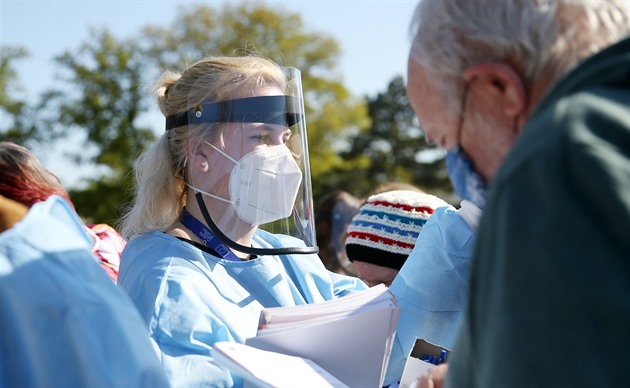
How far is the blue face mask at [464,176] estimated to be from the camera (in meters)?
1.51

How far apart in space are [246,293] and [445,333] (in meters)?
0.73

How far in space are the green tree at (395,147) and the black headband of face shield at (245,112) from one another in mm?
39187

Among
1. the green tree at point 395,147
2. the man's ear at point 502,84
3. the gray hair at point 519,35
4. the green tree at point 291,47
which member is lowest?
the green tree at point 395,147

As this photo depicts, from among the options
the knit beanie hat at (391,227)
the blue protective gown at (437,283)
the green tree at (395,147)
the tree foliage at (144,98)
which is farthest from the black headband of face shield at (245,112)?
the green tree at (395,147)

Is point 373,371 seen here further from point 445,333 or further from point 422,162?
point 422,162

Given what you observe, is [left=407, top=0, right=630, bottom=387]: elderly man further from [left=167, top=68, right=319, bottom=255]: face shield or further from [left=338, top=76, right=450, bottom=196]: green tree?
[left=338, top=76, right=450, bottom=196]: green tree

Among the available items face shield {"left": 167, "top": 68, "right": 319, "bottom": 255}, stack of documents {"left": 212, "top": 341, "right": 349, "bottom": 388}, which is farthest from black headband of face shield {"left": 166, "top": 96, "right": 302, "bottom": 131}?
stack of documents {"left": 212, "top": 341, "right": 349, "bottom": 388}

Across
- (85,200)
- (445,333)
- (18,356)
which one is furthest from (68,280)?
(85,200)

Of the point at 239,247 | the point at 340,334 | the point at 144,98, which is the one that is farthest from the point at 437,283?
the point at 144,98

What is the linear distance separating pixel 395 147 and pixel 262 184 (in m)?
42.2

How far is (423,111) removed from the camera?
5.09 feet

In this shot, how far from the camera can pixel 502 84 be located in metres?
1.37

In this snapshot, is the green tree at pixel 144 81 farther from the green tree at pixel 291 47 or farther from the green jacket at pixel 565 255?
the green jacket at pixel 565 255

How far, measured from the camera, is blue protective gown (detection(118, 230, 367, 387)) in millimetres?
2271
